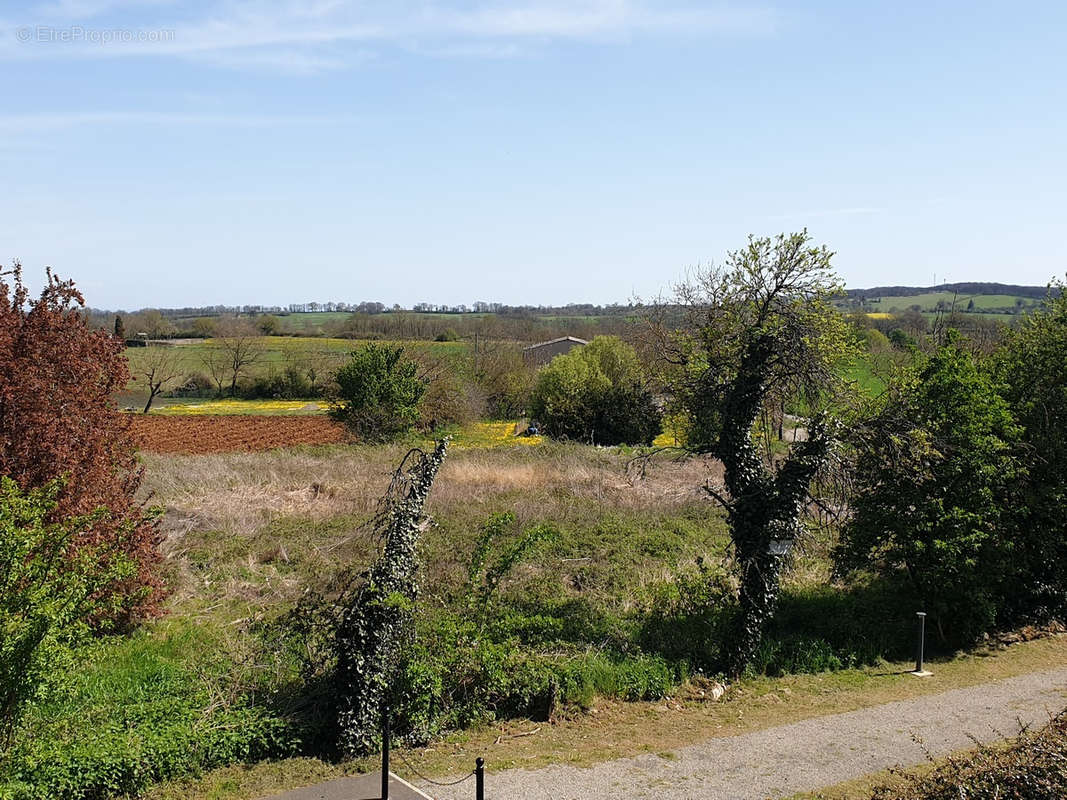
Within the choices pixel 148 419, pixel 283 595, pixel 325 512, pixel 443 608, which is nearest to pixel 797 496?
pixel 443 608

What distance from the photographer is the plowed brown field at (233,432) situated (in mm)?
39688

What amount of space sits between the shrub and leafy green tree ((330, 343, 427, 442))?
73.4 feet

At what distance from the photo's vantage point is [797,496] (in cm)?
1360

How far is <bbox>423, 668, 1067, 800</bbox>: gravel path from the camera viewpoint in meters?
9.39

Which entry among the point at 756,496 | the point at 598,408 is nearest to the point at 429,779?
the point at 756,496

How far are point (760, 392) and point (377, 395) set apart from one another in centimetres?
2588

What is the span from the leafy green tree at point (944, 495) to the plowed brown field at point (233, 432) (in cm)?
2847

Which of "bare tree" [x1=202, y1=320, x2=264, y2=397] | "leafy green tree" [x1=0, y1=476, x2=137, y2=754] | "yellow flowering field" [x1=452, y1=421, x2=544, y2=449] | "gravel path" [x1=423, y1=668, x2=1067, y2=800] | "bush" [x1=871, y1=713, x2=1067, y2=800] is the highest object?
"bare tree" [x1=202, y1=320, x2=264, y2=397]

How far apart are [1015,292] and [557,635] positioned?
131212 millimetres

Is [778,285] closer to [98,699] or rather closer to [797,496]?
[797,496]

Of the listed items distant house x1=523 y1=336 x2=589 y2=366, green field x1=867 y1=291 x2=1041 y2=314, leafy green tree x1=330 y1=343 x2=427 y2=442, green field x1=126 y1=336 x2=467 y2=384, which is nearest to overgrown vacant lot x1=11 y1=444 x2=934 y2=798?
leafy green tree x1=330 y1=343 x2=427 y2=442

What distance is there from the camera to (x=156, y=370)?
63.1 metres

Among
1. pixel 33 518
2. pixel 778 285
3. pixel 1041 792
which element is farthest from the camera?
pixel 778 285

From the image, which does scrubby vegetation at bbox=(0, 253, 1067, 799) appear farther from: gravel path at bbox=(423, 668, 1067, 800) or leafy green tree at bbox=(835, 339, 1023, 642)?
gravel path at bbox=(423, 668, 1067, 800)
